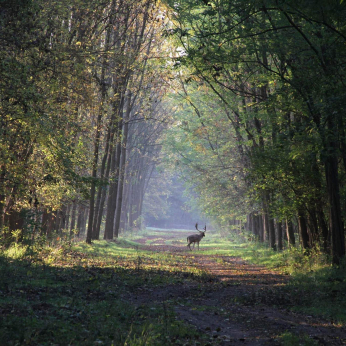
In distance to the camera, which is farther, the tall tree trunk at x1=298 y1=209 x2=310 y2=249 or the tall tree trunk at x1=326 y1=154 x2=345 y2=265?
the tall tree trunk at x1=298 y1=209 x2=310 y2=249

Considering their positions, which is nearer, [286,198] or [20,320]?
[20,320]

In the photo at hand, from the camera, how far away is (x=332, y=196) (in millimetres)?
13141

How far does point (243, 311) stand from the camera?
9.36 meters

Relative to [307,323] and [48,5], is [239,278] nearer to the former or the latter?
[307,323]

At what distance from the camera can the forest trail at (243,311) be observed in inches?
286

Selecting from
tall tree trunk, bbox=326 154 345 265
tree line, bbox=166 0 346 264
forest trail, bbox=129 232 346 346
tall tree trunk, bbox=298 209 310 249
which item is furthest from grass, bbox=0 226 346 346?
tree line, bbox=166 0 346 264

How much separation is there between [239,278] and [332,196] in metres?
4.57

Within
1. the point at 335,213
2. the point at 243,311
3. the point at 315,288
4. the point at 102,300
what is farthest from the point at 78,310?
the point at 335,213

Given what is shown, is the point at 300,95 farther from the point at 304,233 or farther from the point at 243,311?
the point at 243,311

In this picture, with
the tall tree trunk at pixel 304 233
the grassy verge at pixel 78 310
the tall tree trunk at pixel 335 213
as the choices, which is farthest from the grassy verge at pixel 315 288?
the grassy verge at pixel 78 310

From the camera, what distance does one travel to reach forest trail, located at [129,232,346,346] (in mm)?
7254

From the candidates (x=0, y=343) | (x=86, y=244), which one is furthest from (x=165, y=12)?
(x=0, y=343)

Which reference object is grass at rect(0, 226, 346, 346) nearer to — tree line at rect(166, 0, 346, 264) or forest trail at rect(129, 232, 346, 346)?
forest trail at rect(129, 232, 346, 346)

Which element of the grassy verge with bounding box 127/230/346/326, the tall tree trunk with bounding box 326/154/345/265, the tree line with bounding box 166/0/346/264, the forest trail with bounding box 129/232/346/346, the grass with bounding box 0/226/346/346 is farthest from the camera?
the tall tree trunk with bounding box 326/154/345/265
